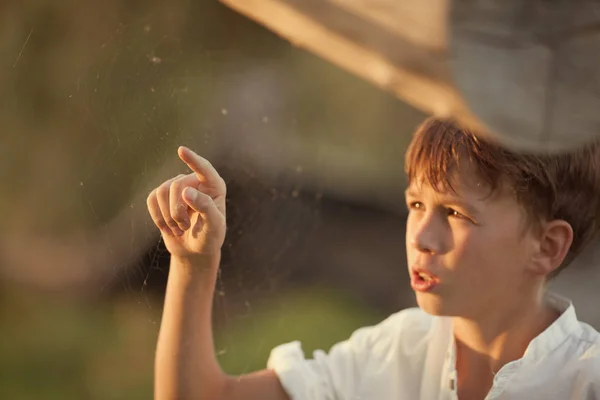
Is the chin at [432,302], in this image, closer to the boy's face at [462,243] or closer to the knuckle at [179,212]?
the boy's face at [462,243]

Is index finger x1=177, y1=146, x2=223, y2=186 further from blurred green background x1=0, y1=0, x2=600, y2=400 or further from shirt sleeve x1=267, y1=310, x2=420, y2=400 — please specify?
shirt sleeve x1=267, y1=310, x2=420, y2=400

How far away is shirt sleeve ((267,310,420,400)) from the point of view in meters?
1.17

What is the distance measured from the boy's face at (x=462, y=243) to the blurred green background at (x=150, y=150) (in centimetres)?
21

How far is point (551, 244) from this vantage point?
1.11m

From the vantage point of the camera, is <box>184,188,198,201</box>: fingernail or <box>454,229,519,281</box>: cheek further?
<box>454,229,519,281</box>: cheek

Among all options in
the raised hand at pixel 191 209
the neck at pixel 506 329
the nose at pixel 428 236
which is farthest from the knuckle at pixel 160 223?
the neck at pixel 506 329

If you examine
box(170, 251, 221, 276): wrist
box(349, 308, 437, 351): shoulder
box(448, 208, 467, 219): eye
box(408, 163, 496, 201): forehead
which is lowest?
box(349, 308, 437, 351): shoulder

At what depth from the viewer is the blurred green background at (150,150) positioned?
0.90m

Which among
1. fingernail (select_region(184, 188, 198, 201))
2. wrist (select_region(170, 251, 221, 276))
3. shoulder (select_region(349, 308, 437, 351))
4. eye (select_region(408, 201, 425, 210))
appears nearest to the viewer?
fingernail (select_region(184, 188, 198, 201))

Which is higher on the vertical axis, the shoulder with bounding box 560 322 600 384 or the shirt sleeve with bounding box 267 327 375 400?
the shoulder with bounding box 560 322 600 384

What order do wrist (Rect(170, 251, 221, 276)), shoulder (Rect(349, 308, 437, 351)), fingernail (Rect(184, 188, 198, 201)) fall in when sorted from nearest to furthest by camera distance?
fingernail (Rect(184, 188, 198, 201)) < wrist (Rect(170, 251, 221, 276)) < shoulder (Rect(349, 308, 437, 351))

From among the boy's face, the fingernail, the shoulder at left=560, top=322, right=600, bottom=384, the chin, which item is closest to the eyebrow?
the boy's face

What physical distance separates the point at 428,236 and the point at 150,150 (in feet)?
1.17

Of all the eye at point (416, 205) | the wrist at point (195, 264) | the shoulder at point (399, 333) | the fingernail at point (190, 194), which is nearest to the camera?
the fingernail at point (190, 194)
